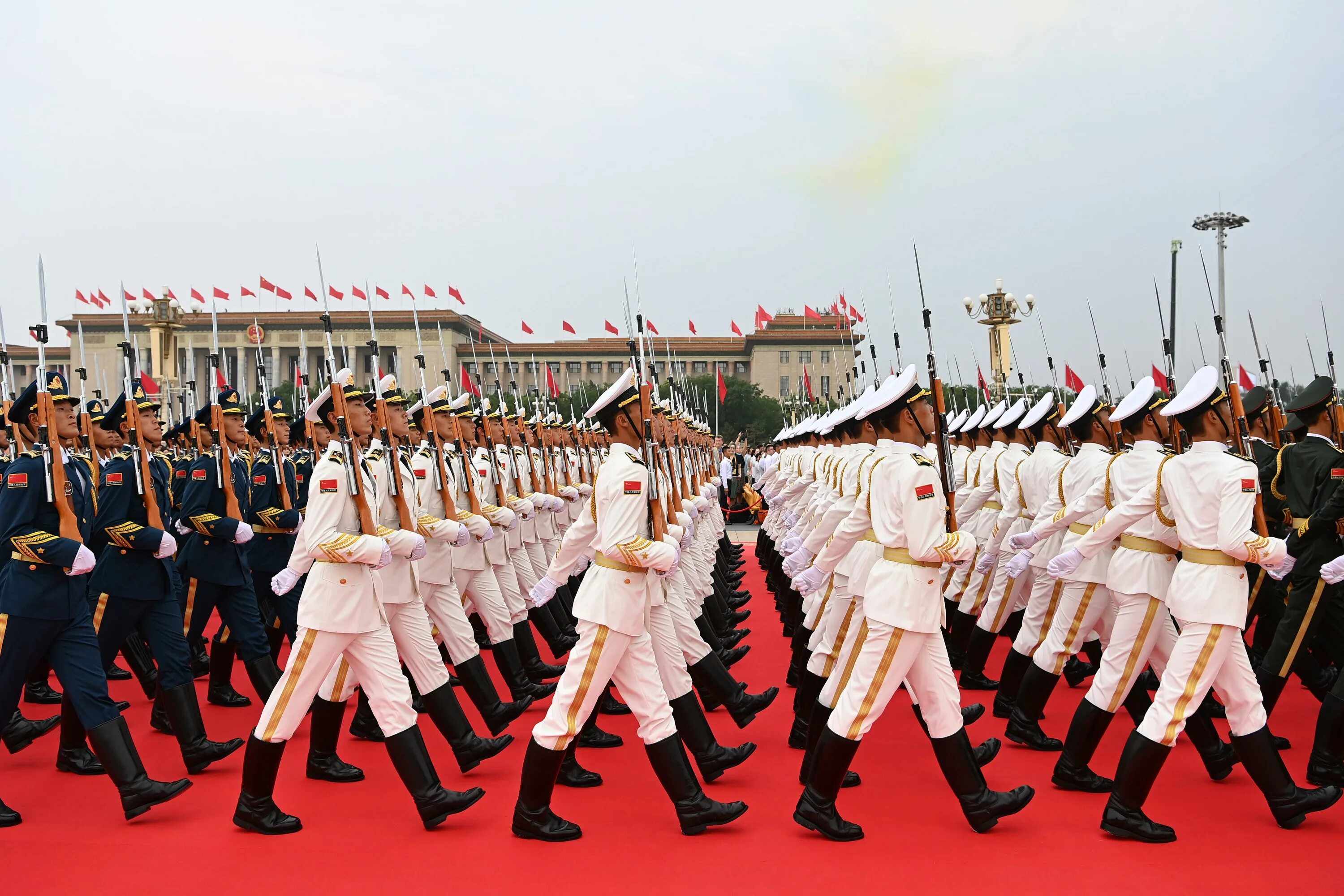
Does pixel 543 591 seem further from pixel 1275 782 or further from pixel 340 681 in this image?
pixel 1275 782

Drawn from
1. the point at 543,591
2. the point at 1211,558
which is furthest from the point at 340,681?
the point at 1211,558

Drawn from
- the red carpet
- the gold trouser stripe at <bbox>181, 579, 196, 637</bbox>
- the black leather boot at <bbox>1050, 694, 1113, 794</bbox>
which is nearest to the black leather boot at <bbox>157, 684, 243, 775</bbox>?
the red carpet

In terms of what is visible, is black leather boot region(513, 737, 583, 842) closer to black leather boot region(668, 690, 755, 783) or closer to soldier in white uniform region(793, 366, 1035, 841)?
black leather boot region(668, 690, 755, 783)

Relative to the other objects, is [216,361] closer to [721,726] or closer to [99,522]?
[99,522]

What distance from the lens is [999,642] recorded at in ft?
29.8

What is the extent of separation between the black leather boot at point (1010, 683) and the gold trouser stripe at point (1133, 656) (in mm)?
1290

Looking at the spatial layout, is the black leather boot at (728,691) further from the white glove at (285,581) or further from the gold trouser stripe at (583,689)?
the white glove at (285,581)

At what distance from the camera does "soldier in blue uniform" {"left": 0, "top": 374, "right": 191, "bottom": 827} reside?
4602 millimetres

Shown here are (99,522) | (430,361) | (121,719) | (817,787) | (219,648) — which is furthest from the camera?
(430,361)

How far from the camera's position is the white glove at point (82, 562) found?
4.61 meters

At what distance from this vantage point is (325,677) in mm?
4625

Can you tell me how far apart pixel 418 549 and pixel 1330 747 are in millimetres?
4450

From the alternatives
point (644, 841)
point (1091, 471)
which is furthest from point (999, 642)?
point (644, 841)

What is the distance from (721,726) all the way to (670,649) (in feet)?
5.32
